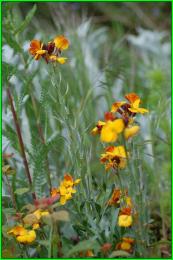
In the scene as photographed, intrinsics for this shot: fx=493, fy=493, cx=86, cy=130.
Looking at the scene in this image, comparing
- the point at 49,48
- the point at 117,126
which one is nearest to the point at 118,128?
the point at 117,126

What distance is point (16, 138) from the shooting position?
43.5 inches

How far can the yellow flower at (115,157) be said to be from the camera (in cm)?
87

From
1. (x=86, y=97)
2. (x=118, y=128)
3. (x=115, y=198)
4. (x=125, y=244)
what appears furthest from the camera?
(x=86, y=97)

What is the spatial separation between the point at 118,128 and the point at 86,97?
55 cm

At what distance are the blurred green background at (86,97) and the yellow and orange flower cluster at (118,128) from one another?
4 centimetres

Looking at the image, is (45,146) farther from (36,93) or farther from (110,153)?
(36,93)

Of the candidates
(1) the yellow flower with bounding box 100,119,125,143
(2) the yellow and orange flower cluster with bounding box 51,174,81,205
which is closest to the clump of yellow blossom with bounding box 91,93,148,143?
(1) the yellow flower with bounding box 100,119,125,143

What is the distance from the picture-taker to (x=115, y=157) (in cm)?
88

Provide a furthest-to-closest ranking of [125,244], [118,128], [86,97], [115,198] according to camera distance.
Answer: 1. [86,97]
2. [115,198]
3. [125,244]
4. [118,128]

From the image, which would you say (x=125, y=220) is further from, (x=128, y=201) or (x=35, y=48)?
(x=35, y=48)

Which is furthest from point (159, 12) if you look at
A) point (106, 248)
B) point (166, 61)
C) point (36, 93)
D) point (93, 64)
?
point (106, 248)

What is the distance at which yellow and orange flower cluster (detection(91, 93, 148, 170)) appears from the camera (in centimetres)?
76

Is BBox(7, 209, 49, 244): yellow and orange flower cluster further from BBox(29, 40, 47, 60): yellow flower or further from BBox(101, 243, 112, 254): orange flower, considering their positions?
BBox(29, 40, 47, 60): yellow flower

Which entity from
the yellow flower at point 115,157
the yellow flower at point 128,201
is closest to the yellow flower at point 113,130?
the yellow flower at point 115,157
